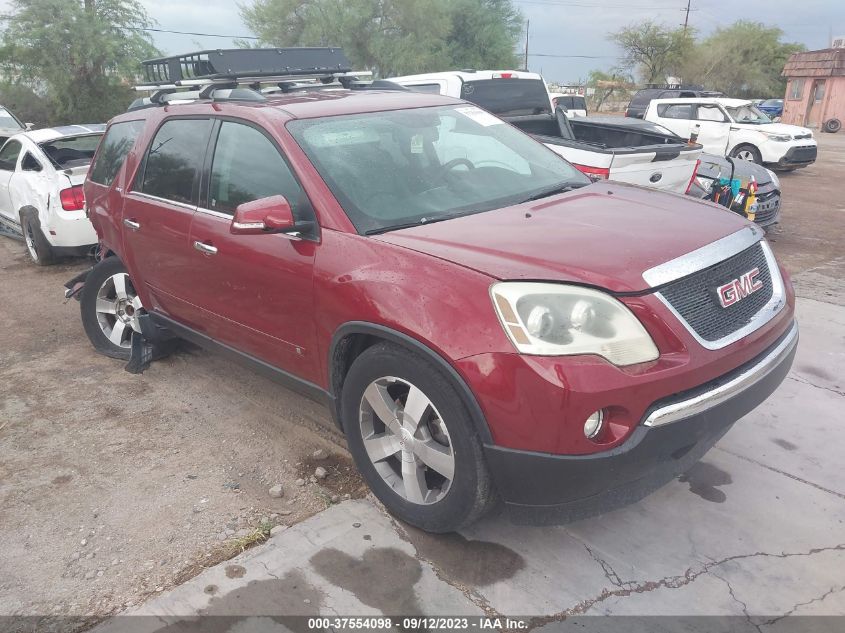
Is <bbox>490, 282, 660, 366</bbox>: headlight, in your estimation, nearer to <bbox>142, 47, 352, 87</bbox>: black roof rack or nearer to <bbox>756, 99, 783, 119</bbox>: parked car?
<bbox>142, 47, 352, 87</bbox>: black roof rack

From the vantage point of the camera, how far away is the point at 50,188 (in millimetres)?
7477

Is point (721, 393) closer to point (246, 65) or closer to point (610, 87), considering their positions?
point (246, 65)

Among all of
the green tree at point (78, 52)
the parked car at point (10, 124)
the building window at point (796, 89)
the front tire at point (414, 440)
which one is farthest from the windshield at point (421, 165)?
the building window at point (796, 89)

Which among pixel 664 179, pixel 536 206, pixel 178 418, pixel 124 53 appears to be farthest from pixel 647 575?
pixel 124 53

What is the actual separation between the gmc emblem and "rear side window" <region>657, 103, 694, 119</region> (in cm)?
1436

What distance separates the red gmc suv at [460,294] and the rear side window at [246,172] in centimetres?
1

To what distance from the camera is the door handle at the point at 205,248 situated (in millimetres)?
3684

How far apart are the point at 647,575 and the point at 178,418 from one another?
2831 millimetres

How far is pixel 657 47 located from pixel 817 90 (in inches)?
712

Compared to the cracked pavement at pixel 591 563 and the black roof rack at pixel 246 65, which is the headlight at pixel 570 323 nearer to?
the cracked pavement at pixel 591 563

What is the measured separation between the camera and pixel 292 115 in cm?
347

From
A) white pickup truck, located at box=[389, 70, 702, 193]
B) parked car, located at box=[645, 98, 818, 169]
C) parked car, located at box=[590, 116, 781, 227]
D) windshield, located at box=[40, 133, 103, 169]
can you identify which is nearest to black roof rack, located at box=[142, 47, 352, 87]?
white pickup truck, located at box=[389, 70, 702, 193]

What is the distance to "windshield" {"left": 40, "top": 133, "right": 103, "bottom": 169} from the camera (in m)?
7.77

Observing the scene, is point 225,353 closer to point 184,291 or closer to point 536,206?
point 184,291
